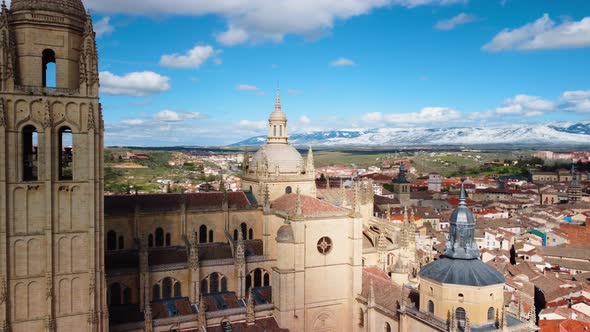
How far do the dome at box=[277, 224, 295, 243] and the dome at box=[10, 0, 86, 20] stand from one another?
18.0 metres

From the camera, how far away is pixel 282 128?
1791 inches

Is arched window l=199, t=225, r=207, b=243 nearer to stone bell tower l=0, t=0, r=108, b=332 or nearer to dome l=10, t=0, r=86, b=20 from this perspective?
stone bell tower l=0, t=0, r=108, b=332

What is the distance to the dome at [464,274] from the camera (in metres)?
26.9

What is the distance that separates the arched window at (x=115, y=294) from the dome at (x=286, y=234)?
11.0m

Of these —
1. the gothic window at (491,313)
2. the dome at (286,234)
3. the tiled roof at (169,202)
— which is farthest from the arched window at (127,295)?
the gothic window at (491,313)

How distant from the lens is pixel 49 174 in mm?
25031

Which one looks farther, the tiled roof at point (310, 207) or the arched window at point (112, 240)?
the arched window at point (112, 240)

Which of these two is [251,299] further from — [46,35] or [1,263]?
[46,35]

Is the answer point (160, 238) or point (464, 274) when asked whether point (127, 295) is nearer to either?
point (160, 238)

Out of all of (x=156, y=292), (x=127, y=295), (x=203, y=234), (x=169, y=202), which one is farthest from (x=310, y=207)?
(x=127, y=295)

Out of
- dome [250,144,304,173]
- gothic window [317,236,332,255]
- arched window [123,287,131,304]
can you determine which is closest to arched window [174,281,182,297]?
arched window [123,287,131,304]

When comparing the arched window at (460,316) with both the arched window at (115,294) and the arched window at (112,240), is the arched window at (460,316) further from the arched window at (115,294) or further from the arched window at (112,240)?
the arched window at (112,240)

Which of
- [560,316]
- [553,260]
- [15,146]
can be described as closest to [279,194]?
[15,146]

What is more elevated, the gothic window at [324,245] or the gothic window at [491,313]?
the gothic window at [324,245]
